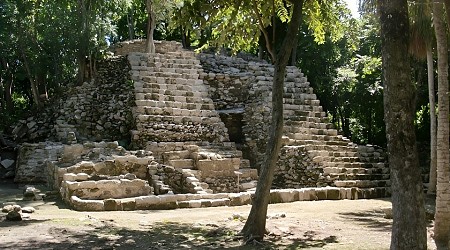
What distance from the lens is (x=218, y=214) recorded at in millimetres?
10000

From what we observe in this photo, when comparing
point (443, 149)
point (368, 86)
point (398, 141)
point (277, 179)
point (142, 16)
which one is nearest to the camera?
point (398, 141)

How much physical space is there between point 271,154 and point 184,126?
8958 mm

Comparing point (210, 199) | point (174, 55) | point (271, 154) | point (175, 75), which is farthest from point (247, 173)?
point (174, 55)

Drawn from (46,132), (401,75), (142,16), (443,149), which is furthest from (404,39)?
(142,16)

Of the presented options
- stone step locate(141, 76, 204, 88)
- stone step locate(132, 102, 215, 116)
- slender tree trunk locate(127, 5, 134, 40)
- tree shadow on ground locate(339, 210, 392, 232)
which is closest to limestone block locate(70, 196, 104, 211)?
tree shadow on ground locate(339, 210, 392, 232)

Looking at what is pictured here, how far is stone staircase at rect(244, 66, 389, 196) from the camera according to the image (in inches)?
570

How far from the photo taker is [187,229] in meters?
8.23

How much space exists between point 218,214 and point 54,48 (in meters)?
12.9

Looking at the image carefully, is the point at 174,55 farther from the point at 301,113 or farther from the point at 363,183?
the point at 363,183

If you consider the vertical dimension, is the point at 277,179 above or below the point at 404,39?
below

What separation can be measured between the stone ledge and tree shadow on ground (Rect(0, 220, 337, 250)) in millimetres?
2116

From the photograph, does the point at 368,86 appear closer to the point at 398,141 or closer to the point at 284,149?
the point at 284,149

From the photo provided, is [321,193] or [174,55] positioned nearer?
[321,193]

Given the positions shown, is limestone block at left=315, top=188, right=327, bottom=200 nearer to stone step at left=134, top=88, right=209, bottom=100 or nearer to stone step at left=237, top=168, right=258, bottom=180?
stone step at left=237, top=168, right=258, bottom=180
